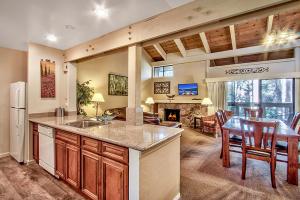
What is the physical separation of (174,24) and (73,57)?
2402mm

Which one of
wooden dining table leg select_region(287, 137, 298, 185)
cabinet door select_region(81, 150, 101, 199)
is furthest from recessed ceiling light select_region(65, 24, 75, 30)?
wooden dining table leg select_region(287, 137, 298, 185)

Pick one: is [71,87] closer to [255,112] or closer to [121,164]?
[121,164]

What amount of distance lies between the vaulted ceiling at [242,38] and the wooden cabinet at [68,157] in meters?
4.31

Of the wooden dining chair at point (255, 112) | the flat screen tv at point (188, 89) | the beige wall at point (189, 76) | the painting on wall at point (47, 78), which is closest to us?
the painting on wall at point (47, 78)

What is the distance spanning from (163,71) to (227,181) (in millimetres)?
6652

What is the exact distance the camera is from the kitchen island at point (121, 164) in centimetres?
148

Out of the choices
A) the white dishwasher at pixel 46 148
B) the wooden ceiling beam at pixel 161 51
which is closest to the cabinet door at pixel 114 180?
the white dishwasher at pixel 46 148

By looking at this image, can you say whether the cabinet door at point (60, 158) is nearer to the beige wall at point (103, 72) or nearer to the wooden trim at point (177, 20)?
the wooden trim at point (177, 20)

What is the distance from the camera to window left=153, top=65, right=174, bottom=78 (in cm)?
815

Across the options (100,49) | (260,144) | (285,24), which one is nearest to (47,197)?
(100,49)

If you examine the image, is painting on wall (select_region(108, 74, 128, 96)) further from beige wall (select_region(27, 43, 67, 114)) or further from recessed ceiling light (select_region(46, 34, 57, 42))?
recessed ceiling light (select_region(46, 34, 57, 42))

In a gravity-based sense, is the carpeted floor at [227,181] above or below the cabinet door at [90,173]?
below

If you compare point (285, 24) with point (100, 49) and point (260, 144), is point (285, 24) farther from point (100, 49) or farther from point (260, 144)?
point (100, 49)

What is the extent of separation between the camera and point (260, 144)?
2430 millimetres
